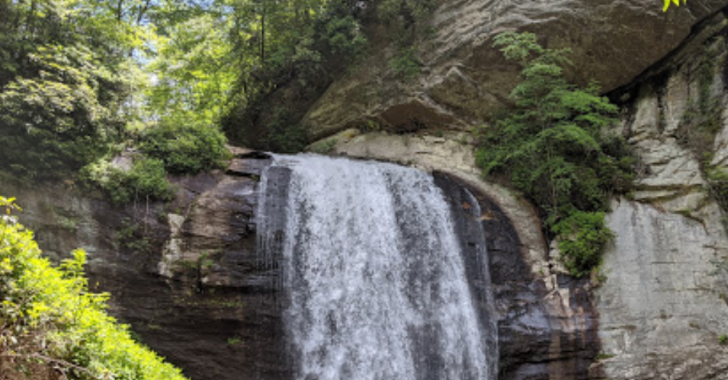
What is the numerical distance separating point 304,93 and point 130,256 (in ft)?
29.0

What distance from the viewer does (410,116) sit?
15.4m

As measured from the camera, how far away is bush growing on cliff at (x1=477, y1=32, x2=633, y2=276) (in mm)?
12156

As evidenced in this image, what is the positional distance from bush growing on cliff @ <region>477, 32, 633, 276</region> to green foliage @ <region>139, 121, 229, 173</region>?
760 centimetres

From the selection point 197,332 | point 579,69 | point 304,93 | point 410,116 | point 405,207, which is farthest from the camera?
point 304,93

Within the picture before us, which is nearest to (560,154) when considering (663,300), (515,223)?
(515,223)

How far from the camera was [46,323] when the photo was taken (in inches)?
161

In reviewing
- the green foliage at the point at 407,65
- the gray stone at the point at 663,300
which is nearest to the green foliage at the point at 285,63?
the green foliage at the point at 407,65

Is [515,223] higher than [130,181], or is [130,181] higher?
[130,181]

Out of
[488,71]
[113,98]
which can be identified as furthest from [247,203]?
[488,71]

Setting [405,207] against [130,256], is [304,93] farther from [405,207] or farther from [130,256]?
[130,256]

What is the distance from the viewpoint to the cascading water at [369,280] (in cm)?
970

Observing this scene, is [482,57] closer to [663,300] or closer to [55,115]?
[663,300]

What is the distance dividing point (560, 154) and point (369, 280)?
7111mm

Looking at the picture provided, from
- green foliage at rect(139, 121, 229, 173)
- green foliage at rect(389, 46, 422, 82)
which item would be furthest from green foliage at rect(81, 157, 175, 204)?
green foliage at rect(389, 46, 422, 82)
